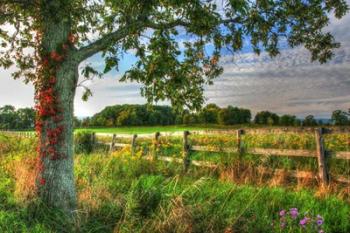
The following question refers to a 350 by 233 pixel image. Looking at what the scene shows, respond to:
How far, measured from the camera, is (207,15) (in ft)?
25.2

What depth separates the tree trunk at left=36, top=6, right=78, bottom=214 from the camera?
825 centimetres

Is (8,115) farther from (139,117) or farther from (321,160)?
(321,160)

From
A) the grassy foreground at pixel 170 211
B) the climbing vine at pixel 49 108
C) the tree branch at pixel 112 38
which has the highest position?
the tree branch at pixel 112 38

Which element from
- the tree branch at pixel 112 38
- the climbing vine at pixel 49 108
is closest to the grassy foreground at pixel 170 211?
the climbing vine at pixel 49 108

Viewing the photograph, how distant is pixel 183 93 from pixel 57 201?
406 centimetres

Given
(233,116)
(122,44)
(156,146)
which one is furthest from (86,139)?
(233,116)

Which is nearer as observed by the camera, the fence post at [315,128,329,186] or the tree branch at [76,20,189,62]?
the tree branch at [76,20,189,62]

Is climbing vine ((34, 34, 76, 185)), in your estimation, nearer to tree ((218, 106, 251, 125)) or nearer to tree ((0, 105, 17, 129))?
tree ((218, 106, 251, 125))

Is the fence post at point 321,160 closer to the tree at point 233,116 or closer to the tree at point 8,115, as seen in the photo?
the tree at point 233,116

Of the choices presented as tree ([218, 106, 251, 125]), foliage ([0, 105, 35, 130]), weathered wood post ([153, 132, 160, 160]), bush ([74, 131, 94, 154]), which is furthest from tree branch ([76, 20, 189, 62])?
foliage ([0, 105, 35, 130])

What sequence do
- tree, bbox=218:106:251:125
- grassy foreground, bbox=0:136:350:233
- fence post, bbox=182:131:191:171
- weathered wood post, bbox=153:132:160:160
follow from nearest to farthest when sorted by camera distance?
grassy foreground, bbox=0:136:350:233 < fence post, bbox=182:131:191:171 < weathered wood post, bbox=153:132:160:160 < tree, bbox=218:106:251:125

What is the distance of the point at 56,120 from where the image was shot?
8250 millimetres

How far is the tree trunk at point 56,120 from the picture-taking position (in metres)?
8.25

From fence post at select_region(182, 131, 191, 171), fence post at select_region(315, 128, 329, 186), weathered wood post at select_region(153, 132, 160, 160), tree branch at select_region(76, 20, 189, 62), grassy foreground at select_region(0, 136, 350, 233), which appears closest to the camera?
grassy foreground at select_region(0, 136, 350, 233)
